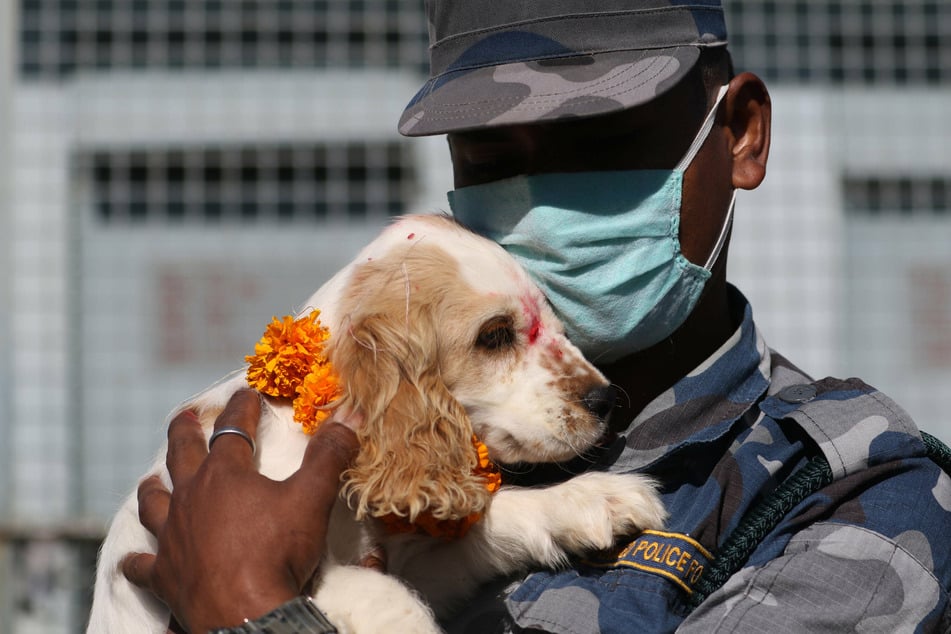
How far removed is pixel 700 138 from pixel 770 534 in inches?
36.9

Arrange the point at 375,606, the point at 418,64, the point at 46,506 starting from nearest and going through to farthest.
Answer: the point at 375,606 → the point at 46,506 → the point at 418,64

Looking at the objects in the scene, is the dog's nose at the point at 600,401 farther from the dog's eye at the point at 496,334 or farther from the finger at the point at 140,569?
the finger at the point at 140,569

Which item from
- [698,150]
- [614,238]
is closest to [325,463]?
[614,238]

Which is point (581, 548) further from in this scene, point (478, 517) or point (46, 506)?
point (46, 506)

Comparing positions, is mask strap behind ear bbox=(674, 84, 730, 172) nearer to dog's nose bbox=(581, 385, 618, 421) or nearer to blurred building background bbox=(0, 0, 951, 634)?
dog's nose bbox=(581, 385, 618, 421)

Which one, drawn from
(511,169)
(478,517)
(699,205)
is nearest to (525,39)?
(511,169)

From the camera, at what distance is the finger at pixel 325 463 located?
2457 millimetres

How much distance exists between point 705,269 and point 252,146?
5409 mm

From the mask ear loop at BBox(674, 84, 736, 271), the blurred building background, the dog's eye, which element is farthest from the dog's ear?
the blurred building background

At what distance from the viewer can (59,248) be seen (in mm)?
7504

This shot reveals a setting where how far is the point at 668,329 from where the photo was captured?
286 cm

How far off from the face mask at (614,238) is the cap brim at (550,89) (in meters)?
0.24

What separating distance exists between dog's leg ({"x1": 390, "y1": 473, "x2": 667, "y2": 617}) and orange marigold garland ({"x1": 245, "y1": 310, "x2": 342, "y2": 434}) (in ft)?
1.55

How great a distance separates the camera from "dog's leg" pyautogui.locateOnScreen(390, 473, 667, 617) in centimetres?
275
